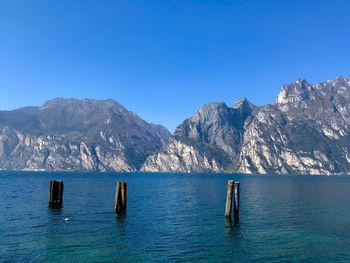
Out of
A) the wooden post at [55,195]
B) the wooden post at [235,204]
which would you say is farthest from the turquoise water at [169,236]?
the wooden post at [55,195]

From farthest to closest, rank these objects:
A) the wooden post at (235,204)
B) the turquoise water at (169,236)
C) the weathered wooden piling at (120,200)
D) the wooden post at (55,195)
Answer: the wooden post at (55,195)
the weathered wooden piling at (120,200)
the wooden post at (235,204)
the turquoise water at (169,236)

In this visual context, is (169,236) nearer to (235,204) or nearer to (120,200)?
(235,204)

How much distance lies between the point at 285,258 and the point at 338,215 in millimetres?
30524

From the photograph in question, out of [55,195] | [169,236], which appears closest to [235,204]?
[169,236]

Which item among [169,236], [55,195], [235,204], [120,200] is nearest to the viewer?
[169,236]

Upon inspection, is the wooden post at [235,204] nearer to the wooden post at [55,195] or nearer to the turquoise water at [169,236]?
the turquoise water at [169,236]

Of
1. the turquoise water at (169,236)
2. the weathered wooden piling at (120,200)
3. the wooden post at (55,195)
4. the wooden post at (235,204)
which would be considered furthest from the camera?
the wooden post at (55,195)

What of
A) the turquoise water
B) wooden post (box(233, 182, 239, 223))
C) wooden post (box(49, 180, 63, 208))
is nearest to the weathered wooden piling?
the turquoise water

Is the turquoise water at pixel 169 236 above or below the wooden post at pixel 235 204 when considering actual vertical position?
below

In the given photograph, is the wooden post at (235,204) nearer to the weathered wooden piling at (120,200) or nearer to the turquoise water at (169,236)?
the turquoise water at (169,236)

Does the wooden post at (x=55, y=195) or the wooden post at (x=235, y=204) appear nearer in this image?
the wooden post at (x=235, y=204)

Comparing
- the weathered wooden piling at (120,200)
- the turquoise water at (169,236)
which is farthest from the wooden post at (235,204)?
the weathered wooden piling at (120,200)

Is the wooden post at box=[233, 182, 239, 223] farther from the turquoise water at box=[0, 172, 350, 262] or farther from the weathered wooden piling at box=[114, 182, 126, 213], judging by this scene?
the weathered wooden piling at box=[114, 182, 126, 213]

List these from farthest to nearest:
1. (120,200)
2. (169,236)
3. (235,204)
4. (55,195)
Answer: (55,195) < (120,200) < (235,204) < (169,236)
